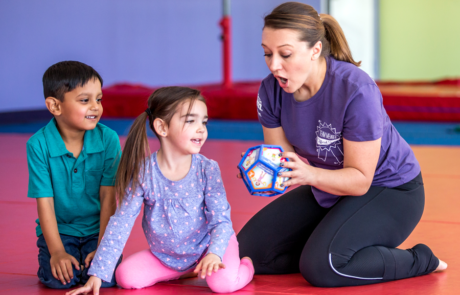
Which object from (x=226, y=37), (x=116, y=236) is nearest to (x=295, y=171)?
(x=116, y=236)

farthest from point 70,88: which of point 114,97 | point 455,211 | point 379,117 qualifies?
point 114,97

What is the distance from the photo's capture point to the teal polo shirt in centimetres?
182

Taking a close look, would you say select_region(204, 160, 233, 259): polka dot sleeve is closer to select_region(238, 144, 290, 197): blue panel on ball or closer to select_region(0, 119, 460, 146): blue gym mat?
select_region(238, 144, 290, 197): blue panel on ball

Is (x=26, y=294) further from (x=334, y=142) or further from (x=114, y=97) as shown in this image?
(x=114, y=97)

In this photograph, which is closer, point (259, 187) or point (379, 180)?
point (259, 187)

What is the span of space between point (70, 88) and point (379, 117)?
3.51ft

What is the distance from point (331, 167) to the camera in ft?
6.35

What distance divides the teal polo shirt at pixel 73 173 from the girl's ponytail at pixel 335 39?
88 cm

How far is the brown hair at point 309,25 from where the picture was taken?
1707 mm

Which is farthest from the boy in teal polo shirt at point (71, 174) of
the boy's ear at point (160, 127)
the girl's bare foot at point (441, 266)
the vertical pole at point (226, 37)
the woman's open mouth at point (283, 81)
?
the vertical pole at point (226, 37)

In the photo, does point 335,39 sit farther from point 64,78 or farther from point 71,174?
point 71,174

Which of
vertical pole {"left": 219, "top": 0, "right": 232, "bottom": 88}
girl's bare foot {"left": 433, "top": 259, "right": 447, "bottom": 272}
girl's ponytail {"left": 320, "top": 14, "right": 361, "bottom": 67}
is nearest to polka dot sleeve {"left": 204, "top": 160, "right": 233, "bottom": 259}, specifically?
girl's ponytail {"left": 320, "top": 14, "right": 361, "bottom": 67}

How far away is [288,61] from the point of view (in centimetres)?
172

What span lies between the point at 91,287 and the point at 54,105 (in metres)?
0.65
